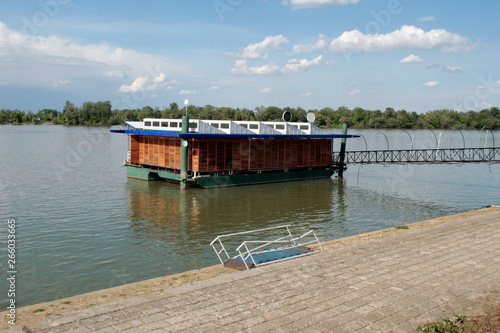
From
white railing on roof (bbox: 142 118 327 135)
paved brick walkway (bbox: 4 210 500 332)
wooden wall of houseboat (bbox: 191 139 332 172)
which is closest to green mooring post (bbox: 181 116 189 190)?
wooden wall of houseboat (bbox: 191 139 332 172)

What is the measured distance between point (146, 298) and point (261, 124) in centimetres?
2539

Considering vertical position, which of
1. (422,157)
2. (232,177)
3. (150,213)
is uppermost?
(422,157)

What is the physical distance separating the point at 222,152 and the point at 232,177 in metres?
2.05

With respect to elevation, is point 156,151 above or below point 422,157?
above

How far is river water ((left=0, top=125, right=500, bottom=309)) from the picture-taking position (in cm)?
1409

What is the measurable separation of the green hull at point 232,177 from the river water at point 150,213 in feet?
2.51

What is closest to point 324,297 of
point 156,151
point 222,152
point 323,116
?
point 222,152

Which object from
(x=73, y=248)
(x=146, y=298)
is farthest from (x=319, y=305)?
(x=73, y=248)

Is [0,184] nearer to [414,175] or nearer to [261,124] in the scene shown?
[261,124]

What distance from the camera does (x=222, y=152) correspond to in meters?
31.4

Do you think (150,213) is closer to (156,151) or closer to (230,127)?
(230,127)

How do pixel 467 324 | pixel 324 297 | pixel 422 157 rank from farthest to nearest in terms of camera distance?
pixel 422 157 < pixel 324 297 < pixel 467 324

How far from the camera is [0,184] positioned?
99.0 feet

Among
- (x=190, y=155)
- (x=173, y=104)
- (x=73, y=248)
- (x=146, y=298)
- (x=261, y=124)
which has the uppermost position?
(x=173, y=104)
